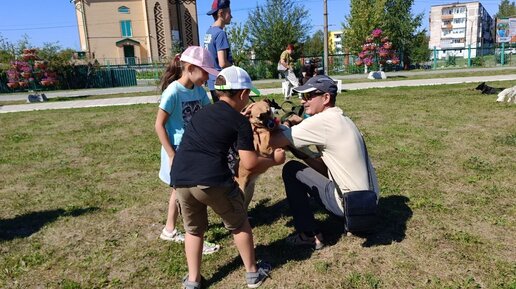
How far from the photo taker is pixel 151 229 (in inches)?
153

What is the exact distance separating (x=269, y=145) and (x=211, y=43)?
6.02 feet

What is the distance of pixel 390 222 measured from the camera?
3727mm

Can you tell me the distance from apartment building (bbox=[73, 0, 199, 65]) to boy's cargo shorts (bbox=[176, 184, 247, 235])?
168 ft

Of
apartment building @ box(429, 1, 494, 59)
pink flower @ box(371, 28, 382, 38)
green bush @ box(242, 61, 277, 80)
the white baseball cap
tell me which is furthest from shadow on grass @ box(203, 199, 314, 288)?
apartment building @ box(429, 1, 494, 59)

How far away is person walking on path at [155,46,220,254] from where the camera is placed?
2.89m

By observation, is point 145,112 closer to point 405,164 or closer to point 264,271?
point 405,164

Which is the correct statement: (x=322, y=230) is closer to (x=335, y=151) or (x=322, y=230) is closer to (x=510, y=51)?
(x=335, y=151)

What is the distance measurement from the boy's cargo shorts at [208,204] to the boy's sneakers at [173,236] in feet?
2.88

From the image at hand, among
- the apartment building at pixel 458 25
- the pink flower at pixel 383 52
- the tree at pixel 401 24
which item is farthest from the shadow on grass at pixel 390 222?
the apartment building at pixel 458 25

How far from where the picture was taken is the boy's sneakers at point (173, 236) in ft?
11.7

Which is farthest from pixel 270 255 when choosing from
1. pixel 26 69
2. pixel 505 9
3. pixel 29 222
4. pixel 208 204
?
pixel 505 9

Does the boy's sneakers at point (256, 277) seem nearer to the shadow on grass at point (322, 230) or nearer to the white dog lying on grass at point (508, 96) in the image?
the shadow on grass at point (322, 230)

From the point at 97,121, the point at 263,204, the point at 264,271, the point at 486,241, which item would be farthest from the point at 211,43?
the point at 97,121

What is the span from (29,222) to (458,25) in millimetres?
111568
